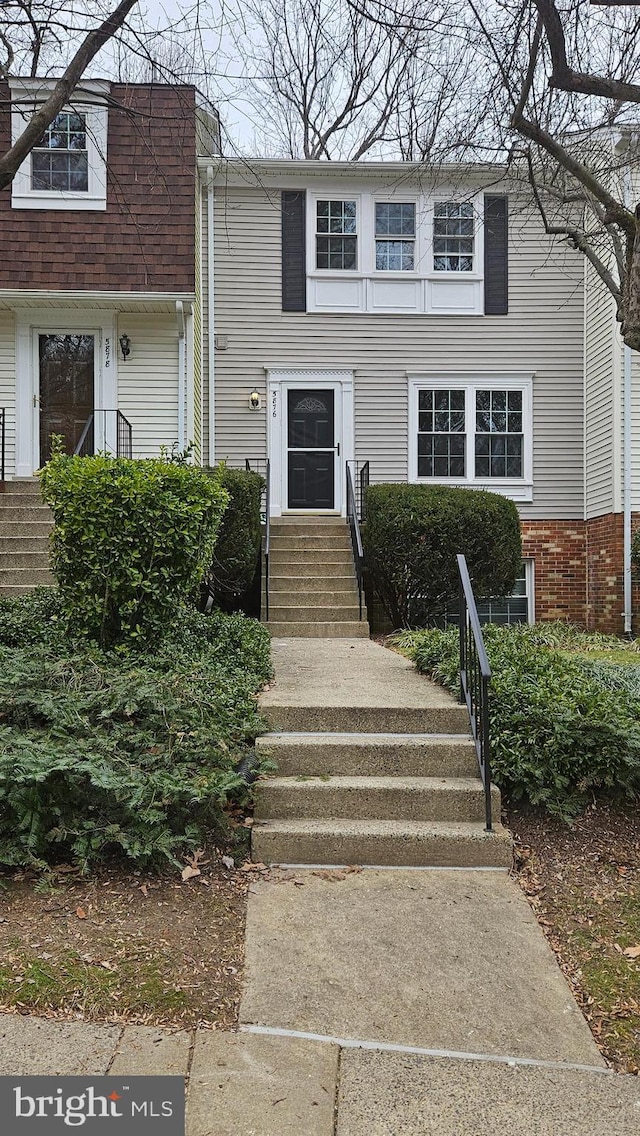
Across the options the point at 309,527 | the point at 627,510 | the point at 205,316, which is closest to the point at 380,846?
the point at 309,527

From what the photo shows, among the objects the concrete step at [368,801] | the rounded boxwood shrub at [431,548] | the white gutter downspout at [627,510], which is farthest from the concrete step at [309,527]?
the concrete step at [368,801]

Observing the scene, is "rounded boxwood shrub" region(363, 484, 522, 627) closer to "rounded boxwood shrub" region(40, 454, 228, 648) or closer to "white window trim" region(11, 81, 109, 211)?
"rounded boxwood shrub" region(40, 454, 228, 648)

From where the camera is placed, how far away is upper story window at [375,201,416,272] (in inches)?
465

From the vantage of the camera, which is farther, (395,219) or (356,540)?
(395,219)

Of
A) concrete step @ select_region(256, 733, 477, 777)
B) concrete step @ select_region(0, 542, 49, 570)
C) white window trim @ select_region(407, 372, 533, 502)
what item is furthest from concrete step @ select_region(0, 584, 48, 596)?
white window trim @ select_region(407, 372, 533, 502)

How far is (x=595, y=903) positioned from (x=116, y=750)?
2.35 meters

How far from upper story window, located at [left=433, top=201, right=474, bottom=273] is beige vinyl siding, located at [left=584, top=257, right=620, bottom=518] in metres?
1.90

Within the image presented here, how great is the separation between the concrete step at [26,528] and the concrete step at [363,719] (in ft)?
15.3

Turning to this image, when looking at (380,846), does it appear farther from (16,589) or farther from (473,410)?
(473,410)

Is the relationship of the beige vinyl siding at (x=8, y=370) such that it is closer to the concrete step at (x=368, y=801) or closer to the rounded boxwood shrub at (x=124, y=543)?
the rounded boxwood shrub at (x=124, y=543)

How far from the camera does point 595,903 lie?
135 inches

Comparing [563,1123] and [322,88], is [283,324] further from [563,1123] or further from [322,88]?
[563,1123]

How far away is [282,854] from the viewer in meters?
3.69

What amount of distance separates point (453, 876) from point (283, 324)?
31.9 feet
